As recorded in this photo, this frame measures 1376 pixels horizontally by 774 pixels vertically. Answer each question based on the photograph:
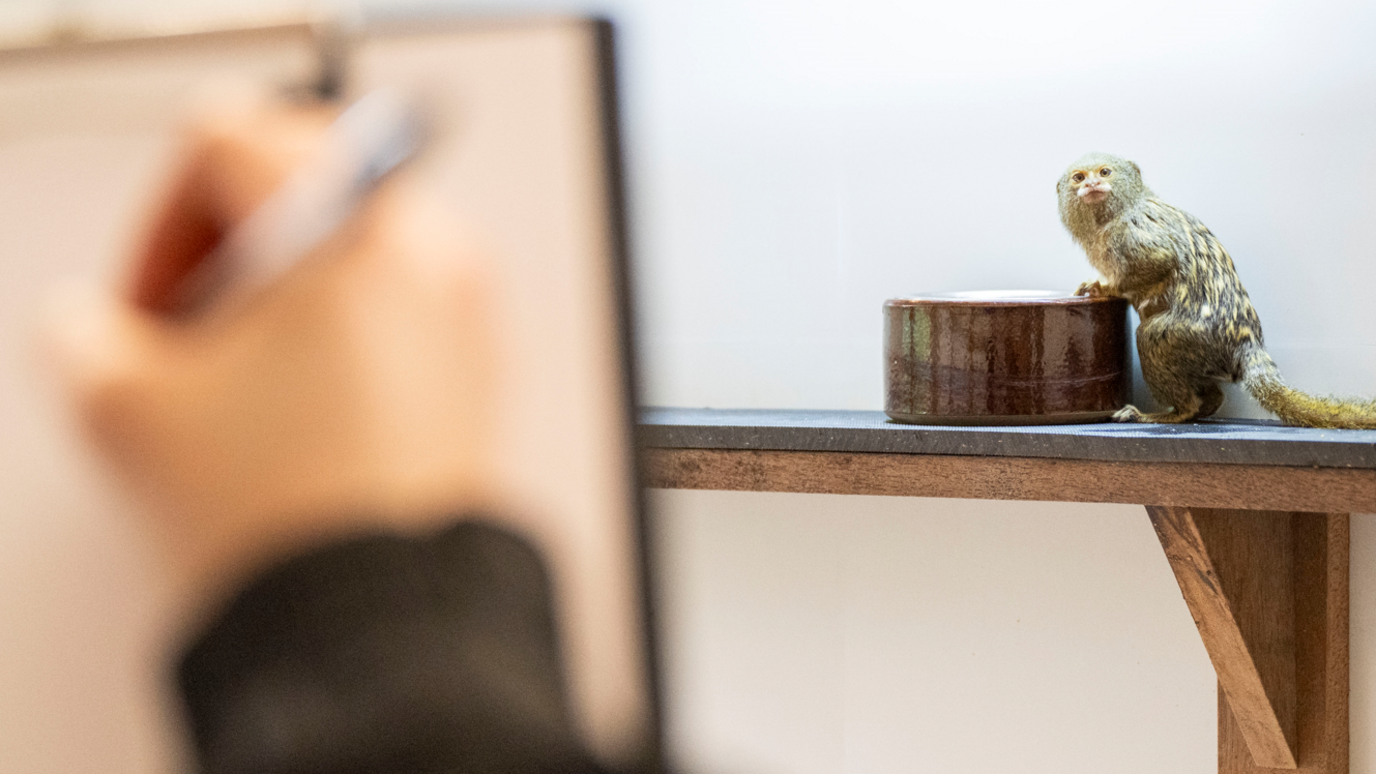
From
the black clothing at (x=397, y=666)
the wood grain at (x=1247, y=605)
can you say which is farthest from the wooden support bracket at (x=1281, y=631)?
the black clothing at (x=397, y=666)

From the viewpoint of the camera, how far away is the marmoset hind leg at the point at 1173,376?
1.69 ft

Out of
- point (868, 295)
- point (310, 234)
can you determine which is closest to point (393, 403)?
point (310, 234)

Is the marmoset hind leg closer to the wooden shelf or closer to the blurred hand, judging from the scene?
the wooden shelf

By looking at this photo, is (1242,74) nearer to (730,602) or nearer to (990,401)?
(990,401)

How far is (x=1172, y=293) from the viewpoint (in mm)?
518

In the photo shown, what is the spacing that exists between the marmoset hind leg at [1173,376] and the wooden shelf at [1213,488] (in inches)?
0.5

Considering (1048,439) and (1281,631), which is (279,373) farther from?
(1281,631)

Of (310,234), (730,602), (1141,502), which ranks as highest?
(310,234)

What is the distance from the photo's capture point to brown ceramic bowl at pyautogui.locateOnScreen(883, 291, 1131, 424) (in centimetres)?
52

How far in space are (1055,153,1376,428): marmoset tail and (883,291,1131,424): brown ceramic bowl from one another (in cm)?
2

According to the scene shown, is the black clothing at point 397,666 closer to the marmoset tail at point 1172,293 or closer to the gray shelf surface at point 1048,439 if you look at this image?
the gray shelf surface at point 1048,439

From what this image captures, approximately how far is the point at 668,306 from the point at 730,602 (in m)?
0.20

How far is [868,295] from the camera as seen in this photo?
637mm

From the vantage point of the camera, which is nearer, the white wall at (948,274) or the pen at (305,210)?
the pen at (305,210)
